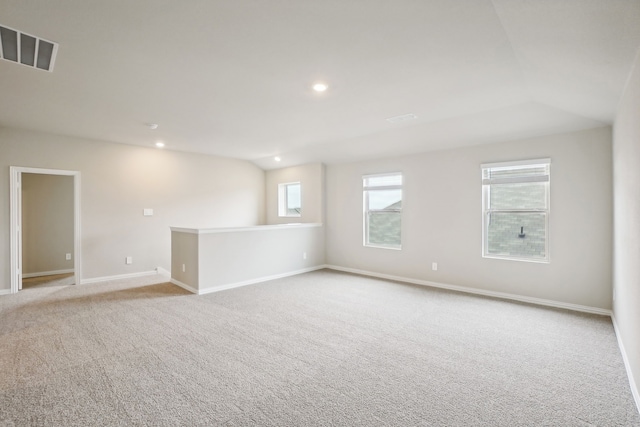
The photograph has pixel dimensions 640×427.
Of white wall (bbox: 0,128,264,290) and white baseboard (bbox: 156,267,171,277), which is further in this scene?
white baseboard (bbox: 156,267,171,277)

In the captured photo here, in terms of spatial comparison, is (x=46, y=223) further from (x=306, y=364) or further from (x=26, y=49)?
(x=306, y=364)

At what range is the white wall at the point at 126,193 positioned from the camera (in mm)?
4832

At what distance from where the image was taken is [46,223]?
6.16 meters

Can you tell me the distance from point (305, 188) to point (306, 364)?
492 cm

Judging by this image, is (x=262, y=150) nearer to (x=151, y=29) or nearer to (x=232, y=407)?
(x=151, y=29)

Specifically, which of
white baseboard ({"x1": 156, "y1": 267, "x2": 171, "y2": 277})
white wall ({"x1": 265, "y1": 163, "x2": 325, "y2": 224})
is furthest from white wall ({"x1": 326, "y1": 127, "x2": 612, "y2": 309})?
white baseboard ({"x1": 156, "y1": 267, "x2": 171, "y2": 277})

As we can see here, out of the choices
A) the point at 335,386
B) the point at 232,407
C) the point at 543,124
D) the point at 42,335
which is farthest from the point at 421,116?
the point at 42,335

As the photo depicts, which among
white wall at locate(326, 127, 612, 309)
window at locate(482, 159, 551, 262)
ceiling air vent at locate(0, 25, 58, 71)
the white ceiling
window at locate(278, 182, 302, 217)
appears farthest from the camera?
window at locate(278, 182, 302, 217)

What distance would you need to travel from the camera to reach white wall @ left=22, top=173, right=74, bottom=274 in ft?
19.6

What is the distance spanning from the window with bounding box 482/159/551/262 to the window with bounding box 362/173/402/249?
1.52 m

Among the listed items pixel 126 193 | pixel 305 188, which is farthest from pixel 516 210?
pixel 126 193

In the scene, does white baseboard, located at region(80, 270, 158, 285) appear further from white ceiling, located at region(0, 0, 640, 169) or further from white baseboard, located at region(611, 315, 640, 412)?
white baseboard, located at region(611, 315, 640, 412)

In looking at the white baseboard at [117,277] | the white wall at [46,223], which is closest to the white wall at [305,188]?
the white baseboard at [117,277]

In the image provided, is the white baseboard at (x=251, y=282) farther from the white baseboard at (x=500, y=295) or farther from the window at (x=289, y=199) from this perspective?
the window at (x=289, y=199)
